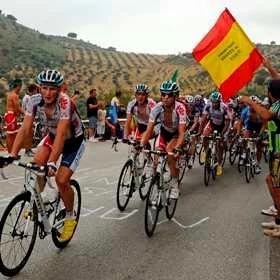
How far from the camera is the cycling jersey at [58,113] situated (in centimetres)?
588

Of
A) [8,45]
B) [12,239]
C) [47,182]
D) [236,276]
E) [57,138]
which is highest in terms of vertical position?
[8,45]

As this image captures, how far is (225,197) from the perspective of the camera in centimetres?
1031

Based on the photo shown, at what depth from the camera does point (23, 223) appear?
543cm

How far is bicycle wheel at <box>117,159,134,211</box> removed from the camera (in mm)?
8827

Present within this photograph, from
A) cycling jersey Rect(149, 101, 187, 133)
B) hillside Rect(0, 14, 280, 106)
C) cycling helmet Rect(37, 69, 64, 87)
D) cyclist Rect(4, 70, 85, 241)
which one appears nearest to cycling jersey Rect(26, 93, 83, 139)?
cyclist Rect(4, 70, 85, 241)

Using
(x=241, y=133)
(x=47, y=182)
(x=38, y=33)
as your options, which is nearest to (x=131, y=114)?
(x=47, y=182)

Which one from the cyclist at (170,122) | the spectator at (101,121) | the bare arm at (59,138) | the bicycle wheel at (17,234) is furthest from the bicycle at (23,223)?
the spectator at (101,121)

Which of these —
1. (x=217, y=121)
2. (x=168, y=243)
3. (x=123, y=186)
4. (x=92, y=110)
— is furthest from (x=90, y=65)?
(x=168, y=243)

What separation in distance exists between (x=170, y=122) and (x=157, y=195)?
74.3 inches

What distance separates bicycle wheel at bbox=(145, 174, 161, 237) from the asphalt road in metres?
0.15

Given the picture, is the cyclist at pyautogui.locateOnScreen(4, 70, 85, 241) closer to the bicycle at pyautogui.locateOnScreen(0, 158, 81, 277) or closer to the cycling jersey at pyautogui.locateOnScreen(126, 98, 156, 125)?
the bicycle at pyautogui.locateOnScreen(0, 158, 81, 277)

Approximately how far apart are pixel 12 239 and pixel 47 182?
2.82ft

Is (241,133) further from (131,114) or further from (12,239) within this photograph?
(12,239)

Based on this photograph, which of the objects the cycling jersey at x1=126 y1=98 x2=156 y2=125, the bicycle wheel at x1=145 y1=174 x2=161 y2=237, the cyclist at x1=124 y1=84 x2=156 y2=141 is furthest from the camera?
the cycling jersey at x1=126 y1=98 x2=156 y2=125
